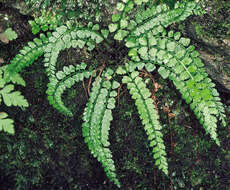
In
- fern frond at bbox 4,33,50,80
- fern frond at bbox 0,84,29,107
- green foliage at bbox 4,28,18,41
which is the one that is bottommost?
fern frond at bbox 0,84,29,107

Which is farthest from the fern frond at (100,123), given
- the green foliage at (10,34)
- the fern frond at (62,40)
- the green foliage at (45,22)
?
the green foliage at (10,34)

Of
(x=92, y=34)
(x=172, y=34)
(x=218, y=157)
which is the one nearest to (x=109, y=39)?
(x=92, y=34)

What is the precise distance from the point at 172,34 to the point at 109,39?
0.76 m

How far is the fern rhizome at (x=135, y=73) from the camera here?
252 cm

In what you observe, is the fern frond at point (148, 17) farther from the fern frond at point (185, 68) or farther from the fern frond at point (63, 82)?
the fern frond at point (63, 82)

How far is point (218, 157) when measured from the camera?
2.98 metres

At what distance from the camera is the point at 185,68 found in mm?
2527

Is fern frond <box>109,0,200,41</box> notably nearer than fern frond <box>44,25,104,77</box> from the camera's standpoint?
Yes

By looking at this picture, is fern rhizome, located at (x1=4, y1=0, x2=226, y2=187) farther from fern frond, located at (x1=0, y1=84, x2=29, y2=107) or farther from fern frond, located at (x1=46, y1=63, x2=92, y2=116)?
fern frond, located at (x1=0, y1=84, x2=29, y2=107)

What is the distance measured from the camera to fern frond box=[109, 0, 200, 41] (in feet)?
8.19

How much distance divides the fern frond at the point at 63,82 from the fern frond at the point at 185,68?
2.05ft

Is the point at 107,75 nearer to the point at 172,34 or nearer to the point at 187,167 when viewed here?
the point at 172,34

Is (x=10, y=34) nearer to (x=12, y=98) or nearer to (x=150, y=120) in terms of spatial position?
(x=12, y=98)

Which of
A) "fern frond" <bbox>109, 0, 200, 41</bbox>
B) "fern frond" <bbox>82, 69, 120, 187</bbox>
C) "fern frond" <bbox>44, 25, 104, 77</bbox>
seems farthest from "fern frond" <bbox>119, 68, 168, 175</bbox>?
"fern frond" <bbox>44, 25, 104, 77</bbox>
